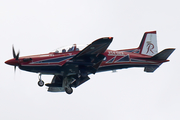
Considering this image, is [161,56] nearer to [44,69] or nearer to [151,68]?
[151,68]

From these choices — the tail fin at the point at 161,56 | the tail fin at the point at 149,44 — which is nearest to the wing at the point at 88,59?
the tail fin at the point at 161,56

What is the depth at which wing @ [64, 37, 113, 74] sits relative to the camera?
91.3 ft

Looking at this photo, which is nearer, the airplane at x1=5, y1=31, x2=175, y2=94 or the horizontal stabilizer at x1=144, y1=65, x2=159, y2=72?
the airplane at x1=5, y1=31, x2=175, y2=94

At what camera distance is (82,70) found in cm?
2912

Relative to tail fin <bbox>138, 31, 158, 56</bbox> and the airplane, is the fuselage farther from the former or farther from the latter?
tail fin <bbox>138, 31, 158, 56</bbox>

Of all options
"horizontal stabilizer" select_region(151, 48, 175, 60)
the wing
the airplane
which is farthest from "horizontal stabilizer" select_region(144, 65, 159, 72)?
the wing

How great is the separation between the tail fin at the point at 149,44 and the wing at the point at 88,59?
229 inches

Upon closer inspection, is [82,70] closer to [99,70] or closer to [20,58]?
[99,70]

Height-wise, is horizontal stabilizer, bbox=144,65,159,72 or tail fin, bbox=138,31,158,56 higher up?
tail fin, bbox=138,31,158,56

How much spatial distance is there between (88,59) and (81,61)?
0.58m

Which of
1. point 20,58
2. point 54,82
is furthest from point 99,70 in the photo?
point 20,58

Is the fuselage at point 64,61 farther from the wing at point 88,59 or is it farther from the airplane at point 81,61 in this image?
the wing at point 88,59

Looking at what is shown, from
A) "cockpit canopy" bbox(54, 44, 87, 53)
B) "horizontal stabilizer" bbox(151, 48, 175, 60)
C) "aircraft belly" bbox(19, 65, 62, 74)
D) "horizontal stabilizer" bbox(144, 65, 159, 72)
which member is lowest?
"horizontal stabilizer" bbox(144, 65, 159, 72)

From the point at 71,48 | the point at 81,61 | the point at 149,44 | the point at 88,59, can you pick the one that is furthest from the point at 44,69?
the point at 149,44
